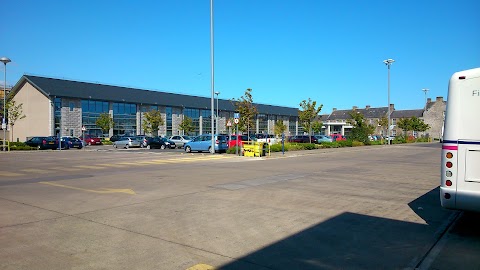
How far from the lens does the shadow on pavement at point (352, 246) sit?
4.91 metres

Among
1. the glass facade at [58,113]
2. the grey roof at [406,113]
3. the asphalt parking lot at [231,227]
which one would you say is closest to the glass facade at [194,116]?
the glass facade at [58,113]

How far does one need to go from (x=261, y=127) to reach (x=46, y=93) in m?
49.7

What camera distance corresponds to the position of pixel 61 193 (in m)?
10.2

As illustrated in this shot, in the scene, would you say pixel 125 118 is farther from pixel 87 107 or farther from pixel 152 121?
pixel 87 107

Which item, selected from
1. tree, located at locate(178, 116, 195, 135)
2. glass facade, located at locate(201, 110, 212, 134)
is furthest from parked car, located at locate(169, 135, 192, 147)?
glass facade, located at locate(201, 110, 212, 134)

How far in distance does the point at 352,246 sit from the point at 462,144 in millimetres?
2532

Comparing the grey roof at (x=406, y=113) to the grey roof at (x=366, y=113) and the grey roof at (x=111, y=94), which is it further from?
the grey roof at (x=111, y=94)

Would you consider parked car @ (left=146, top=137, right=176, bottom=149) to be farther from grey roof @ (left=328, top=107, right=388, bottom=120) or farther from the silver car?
grey roof @ (left=328, top=107, right=388, bottom=120)

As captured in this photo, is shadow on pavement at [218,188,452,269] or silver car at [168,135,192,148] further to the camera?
silver car at [168,135,192,148]

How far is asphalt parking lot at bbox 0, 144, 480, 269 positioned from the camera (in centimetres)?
502

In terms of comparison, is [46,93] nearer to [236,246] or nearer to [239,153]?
[239,153]

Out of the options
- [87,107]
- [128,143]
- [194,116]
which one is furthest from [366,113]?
[128,143]

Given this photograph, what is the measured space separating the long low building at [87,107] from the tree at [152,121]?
2.63m

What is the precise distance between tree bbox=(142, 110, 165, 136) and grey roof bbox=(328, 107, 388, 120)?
196ft
